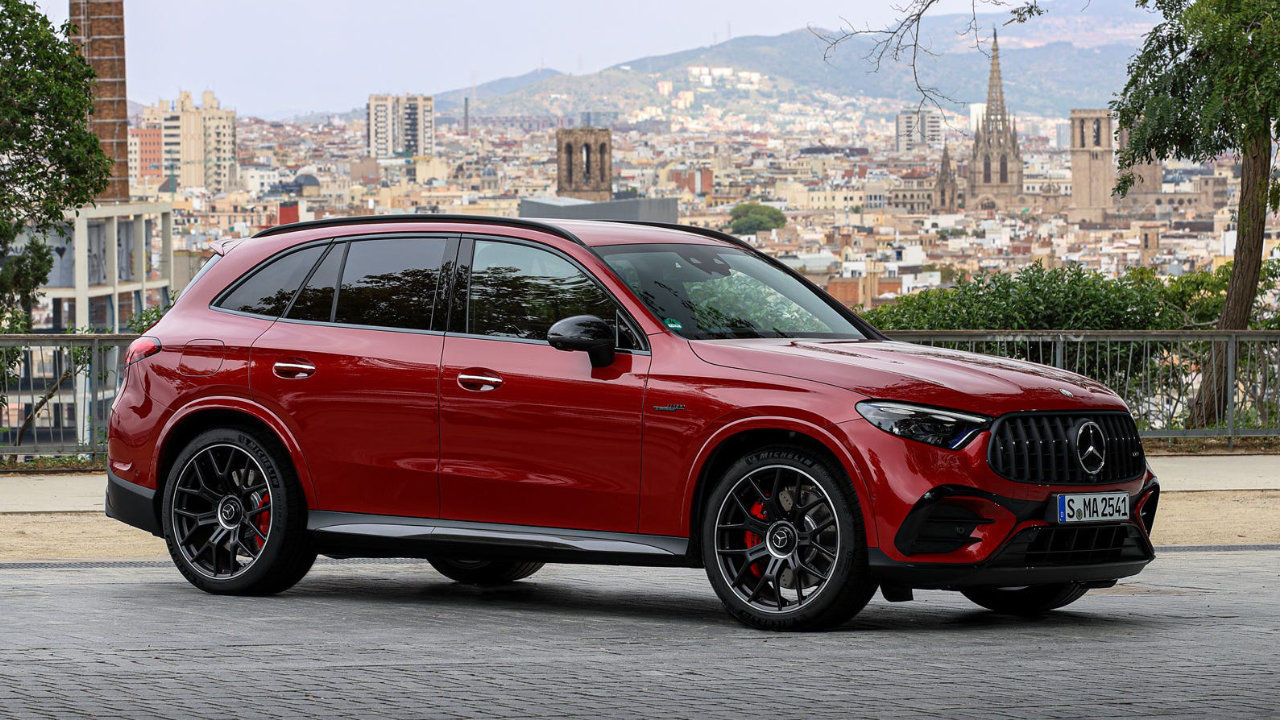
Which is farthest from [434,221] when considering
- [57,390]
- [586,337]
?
[57,390]

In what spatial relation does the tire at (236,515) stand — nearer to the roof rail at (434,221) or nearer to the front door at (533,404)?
the front door at (533,404)

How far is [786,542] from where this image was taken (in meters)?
7.16

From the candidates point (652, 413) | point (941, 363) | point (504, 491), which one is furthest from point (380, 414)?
point (941, 363)

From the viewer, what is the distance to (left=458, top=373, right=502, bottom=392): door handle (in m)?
7.83

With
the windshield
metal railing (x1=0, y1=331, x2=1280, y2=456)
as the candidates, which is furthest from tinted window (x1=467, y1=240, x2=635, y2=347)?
metal railing (x1=0, y1=331, x2=1280, y2=456)

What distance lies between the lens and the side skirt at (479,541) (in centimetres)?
752

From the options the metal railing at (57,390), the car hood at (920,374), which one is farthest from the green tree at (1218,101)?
the car hood at (920,374)

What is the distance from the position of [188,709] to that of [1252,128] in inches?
579

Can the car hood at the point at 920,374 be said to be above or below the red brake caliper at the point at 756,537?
above

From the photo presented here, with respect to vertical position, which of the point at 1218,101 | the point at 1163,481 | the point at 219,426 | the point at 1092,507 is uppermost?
the point at 1218,101

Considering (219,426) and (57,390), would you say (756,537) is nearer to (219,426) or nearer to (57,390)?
(219,426)

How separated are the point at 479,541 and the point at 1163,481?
798cm

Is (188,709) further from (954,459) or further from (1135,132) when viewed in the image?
(1135,132)

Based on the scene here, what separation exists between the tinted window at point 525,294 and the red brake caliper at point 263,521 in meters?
1.24
